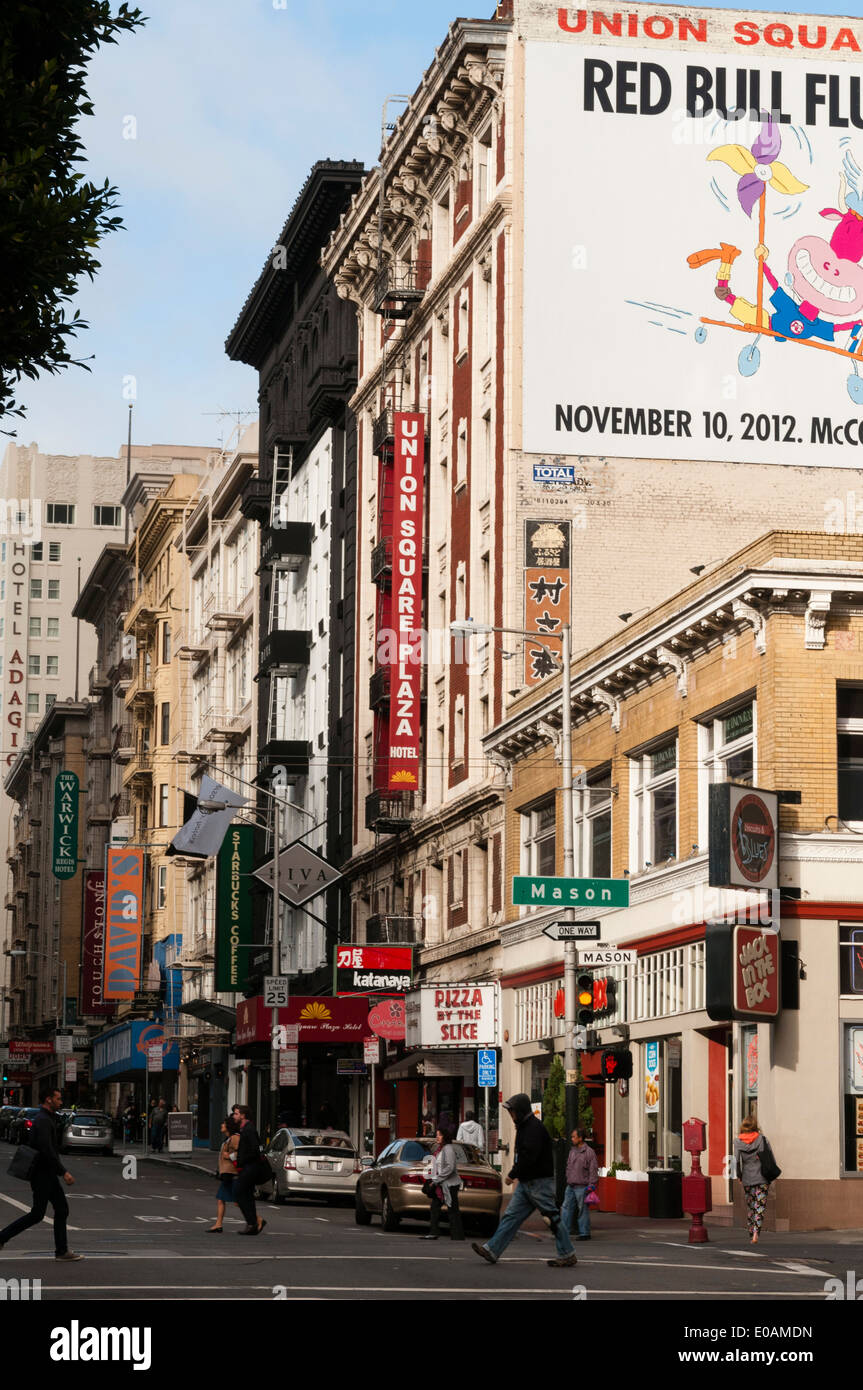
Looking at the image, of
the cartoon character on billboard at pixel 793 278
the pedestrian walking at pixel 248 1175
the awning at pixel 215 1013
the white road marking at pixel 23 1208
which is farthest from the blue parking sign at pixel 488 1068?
the awning at pixel 215 1013

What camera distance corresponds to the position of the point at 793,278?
168ft

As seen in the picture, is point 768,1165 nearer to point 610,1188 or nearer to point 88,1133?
point 610,1188

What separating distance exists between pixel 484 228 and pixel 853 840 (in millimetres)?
25047

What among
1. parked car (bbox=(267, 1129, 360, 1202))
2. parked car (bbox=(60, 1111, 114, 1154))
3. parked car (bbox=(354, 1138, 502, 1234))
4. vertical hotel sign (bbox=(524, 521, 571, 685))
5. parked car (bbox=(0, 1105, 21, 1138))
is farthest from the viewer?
parked car (bbox=(0, 1105, 21, 1138))

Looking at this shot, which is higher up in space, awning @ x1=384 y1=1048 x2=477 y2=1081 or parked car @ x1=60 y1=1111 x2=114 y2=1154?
awning @ x1=384 y1=1048 x2=477 y2=1081

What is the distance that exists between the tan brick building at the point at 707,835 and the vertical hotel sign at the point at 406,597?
45.8 ft

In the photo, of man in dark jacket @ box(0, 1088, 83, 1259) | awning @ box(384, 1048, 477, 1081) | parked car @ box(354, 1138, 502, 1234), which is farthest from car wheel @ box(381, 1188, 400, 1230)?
awning @ box(384, 1048, 477, 1081)

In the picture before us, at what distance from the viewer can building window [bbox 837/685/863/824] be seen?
34094 mm

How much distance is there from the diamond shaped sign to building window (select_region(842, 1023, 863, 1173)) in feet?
100

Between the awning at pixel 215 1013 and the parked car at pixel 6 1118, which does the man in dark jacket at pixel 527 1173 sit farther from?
the parked car at pixel 6 1118

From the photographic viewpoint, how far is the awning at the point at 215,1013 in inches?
3068

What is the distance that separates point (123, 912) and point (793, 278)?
200 feet

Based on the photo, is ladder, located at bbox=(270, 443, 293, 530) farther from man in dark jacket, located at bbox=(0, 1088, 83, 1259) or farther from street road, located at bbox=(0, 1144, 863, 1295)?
man in dark jacket, located at bbox=(0, 1088, 83, 1259)

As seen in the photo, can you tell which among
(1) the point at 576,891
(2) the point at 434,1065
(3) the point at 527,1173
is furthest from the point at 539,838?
(3) the point at 527,1173
